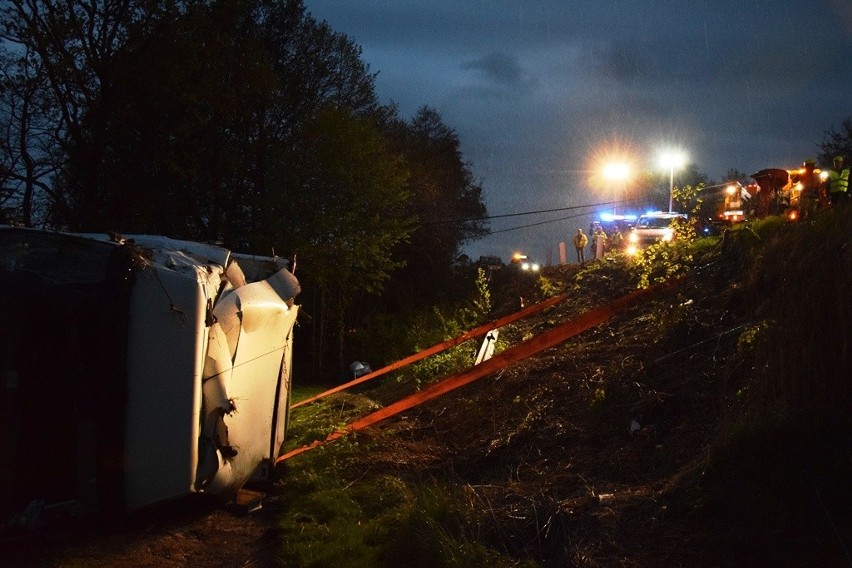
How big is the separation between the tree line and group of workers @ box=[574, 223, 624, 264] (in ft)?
21.1

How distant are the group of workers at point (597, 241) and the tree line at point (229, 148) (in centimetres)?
643

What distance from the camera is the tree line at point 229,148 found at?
22703 millimetres

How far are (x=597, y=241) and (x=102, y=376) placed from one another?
24.1 m

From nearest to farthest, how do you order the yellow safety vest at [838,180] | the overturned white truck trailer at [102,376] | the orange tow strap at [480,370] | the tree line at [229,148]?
the overturned white truck trailer at [102,376] → the orange tow strap at [480,370] → the yellow safety vest at [838,180] → the tree line at [229,148]

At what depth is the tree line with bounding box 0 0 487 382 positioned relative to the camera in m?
22.7

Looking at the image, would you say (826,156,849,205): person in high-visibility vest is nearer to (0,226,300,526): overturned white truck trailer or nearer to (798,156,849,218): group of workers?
(798,156,849,218): group of workers

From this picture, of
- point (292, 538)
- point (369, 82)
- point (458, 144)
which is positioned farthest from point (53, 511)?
point (458, 144)

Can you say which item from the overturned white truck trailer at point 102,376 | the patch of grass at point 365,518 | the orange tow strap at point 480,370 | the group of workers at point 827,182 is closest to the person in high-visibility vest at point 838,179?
the group of workers at point 827,182

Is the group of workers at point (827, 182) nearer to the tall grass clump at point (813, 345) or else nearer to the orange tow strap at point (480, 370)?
the orange tow strap at point (480, 370)

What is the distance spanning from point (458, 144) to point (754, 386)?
39.5m

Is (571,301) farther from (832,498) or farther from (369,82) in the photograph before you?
(369,82)

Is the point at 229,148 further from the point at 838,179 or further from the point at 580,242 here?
the point at 838,179

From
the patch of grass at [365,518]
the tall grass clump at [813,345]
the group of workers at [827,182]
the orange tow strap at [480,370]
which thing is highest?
the group of workers at [827,182]

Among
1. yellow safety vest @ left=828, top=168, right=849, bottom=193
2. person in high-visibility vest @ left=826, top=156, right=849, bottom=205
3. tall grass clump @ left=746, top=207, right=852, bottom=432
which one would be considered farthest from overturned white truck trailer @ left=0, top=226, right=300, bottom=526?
yellow safety vest @ left=828, top=168, right=849, bottom=193
